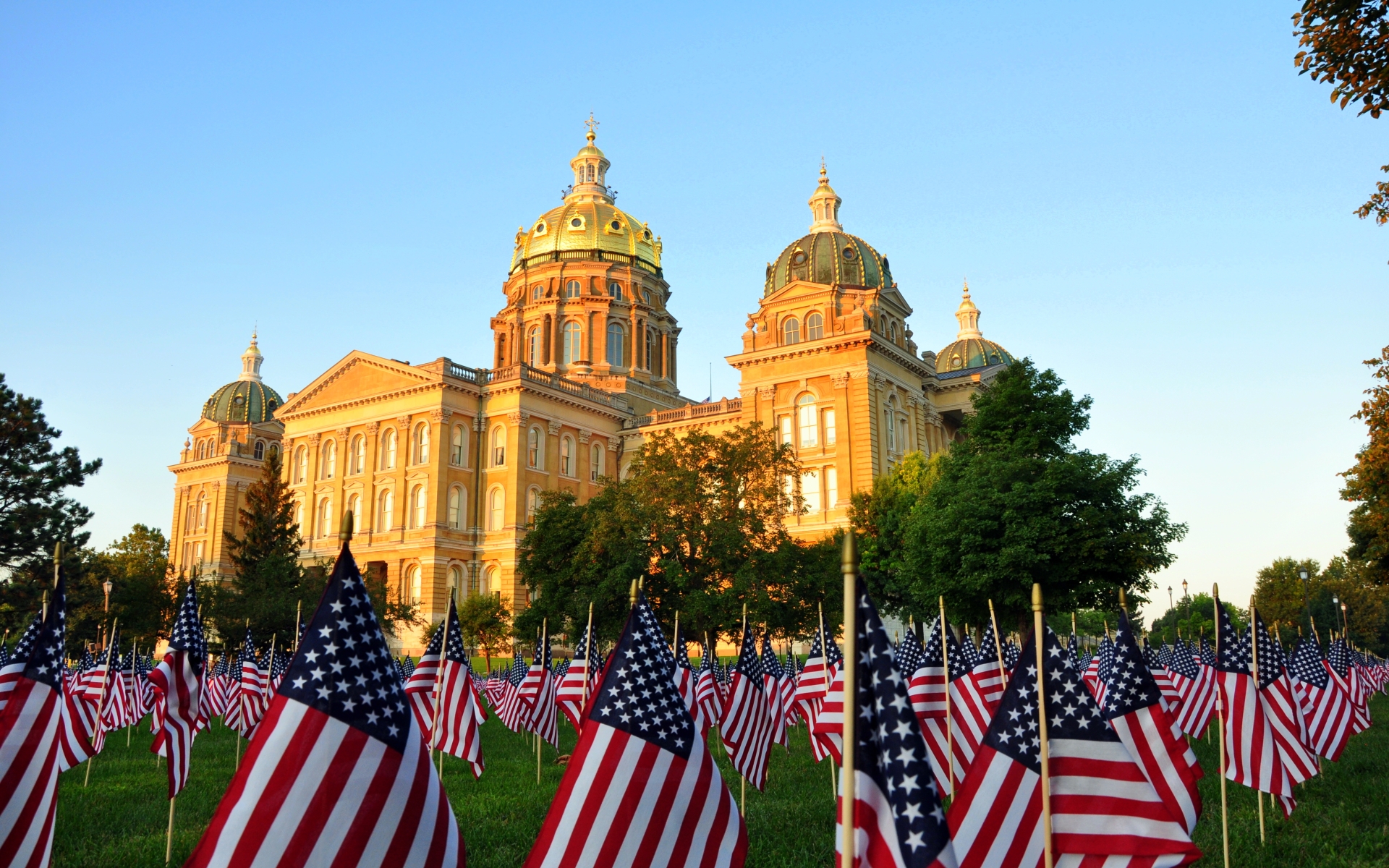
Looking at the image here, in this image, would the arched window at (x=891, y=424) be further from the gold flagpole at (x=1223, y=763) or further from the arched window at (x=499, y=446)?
the gold flagpole at (x=1223, y=763)

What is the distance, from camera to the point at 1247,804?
527 inches

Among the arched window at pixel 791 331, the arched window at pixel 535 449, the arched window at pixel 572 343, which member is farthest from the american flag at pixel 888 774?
the arched window at pixel 572 343

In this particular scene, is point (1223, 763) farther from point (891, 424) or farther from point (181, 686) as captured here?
point (891, 424)

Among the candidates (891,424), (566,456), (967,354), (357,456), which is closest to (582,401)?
(566,456)

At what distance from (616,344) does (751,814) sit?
60.5 m

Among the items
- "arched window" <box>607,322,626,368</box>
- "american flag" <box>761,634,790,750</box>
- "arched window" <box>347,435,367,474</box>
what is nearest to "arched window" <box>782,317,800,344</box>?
"arched window" <box>607,322,626,368</box>

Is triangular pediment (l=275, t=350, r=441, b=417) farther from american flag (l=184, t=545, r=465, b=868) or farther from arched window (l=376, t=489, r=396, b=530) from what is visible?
american flag (l=184, t=545, r=465, b=868)

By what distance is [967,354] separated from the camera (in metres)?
71.4

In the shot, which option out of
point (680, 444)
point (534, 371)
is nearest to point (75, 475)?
point (680, 444)

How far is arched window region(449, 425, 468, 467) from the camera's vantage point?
59156 mm

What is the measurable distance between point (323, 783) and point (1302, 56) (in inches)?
432

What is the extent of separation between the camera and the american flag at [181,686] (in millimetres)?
10594

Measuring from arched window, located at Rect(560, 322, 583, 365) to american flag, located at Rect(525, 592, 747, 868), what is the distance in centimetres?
6530

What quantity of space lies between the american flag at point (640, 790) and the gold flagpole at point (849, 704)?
1.70 metres
